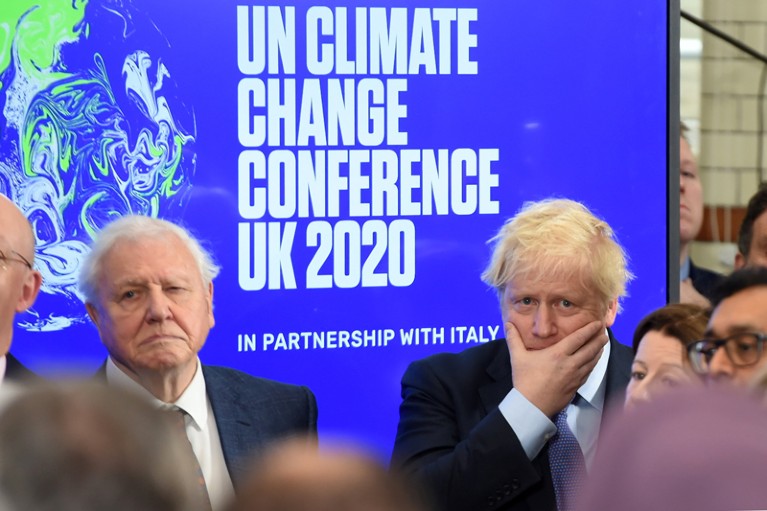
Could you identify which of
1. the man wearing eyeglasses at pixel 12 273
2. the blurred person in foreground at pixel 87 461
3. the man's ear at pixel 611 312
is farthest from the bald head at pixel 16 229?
the blurred person in foreground at pixel 87 461

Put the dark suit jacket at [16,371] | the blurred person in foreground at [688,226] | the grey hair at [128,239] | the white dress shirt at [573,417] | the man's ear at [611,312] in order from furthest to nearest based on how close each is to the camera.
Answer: the blurred person in foreground at [688,226]
the man's ear at [611,312]
the white dress shirt at [573,417]
the grey hair at [128,239]
the dark suit jacket at [16,371]

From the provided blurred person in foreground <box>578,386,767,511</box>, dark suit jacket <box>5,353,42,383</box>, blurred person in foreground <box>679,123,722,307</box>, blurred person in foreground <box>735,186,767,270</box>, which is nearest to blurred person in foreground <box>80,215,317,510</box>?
dark suit jacket <box>5,353,42,383</box>

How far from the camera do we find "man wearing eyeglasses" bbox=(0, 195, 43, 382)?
3783 millimetres

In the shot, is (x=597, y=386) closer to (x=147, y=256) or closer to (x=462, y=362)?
(x=462, y=362)

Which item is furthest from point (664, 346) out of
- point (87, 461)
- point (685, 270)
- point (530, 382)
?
point (87, 461)

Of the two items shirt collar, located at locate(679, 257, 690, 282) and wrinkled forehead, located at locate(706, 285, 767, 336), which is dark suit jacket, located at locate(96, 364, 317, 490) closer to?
wrinkled forehead, located at locate(706, 285, 767, 336)

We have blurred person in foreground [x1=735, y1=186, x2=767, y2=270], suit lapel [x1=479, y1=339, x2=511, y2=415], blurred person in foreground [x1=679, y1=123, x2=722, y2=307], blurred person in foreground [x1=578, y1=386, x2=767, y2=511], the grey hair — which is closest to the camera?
blurred person in foreground [x1=578, y1=386, x2=767, y2=511]

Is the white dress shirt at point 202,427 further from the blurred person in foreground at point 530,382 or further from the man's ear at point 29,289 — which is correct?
the blurred person in foreground at point 530,382

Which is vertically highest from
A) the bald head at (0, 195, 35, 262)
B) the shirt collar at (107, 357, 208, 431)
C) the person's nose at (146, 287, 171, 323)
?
the bald head at (0, 195, 35, 262)

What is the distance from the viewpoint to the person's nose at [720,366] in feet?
9.59

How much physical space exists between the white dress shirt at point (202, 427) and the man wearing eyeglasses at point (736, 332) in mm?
1361

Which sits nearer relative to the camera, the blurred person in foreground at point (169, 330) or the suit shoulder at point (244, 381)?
the blurred person in foreground at point (169, 330)

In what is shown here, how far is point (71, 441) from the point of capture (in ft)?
4.91

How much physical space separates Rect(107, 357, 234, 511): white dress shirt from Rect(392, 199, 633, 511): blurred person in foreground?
20.0 inches
